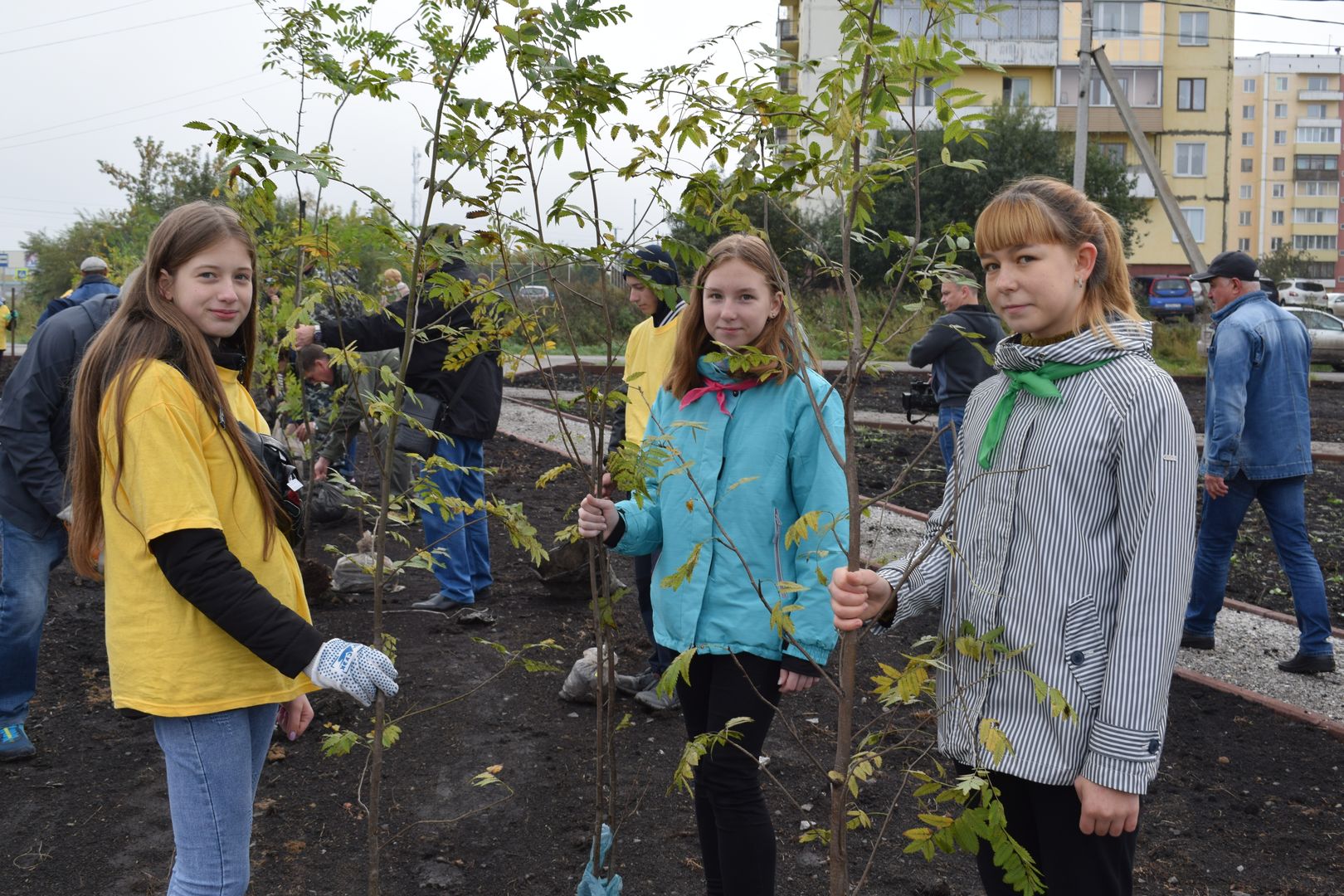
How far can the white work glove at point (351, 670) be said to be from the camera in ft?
6.48

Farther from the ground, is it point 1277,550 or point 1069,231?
point 1069,231

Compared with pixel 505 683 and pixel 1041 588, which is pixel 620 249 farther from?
pixel 505 683

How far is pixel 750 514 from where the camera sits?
2.62 metres

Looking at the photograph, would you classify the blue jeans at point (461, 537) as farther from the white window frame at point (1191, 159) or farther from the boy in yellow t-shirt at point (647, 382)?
the white window frame at point (1191, 159)

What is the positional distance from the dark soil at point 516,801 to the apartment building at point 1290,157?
10174 centimetres

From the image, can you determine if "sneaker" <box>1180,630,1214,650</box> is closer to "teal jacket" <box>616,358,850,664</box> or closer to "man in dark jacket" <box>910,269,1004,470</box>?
"man in dark jacket" <box>910,269,1004,470</box>

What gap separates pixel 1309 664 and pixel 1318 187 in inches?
4253

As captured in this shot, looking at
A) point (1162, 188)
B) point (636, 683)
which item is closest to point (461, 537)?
point (636, 683)

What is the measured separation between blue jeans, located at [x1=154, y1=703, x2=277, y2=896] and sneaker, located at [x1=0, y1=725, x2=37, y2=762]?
248 centimetres

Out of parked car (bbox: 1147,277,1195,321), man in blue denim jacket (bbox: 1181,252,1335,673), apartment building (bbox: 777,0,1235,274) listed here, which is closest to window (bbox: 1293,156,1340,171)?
apartment building (bbox: 777,0,1235,274)

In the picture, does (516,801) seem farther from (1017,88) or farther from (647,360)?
(1017,88)

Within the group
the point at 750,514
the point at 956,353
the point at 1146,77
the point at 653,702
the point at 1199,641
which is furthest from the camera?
the point at 1146,77

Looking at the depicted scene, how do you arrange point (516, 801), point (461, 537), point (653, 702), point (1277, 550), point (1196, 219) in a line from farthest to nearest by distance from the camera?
point (1196, 219) < point (461, 537) < point (1277, 550) < point (653, 702) < point (516, 801)

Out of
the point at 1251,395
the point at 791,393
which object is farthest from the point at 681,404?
the point at 1251,395
